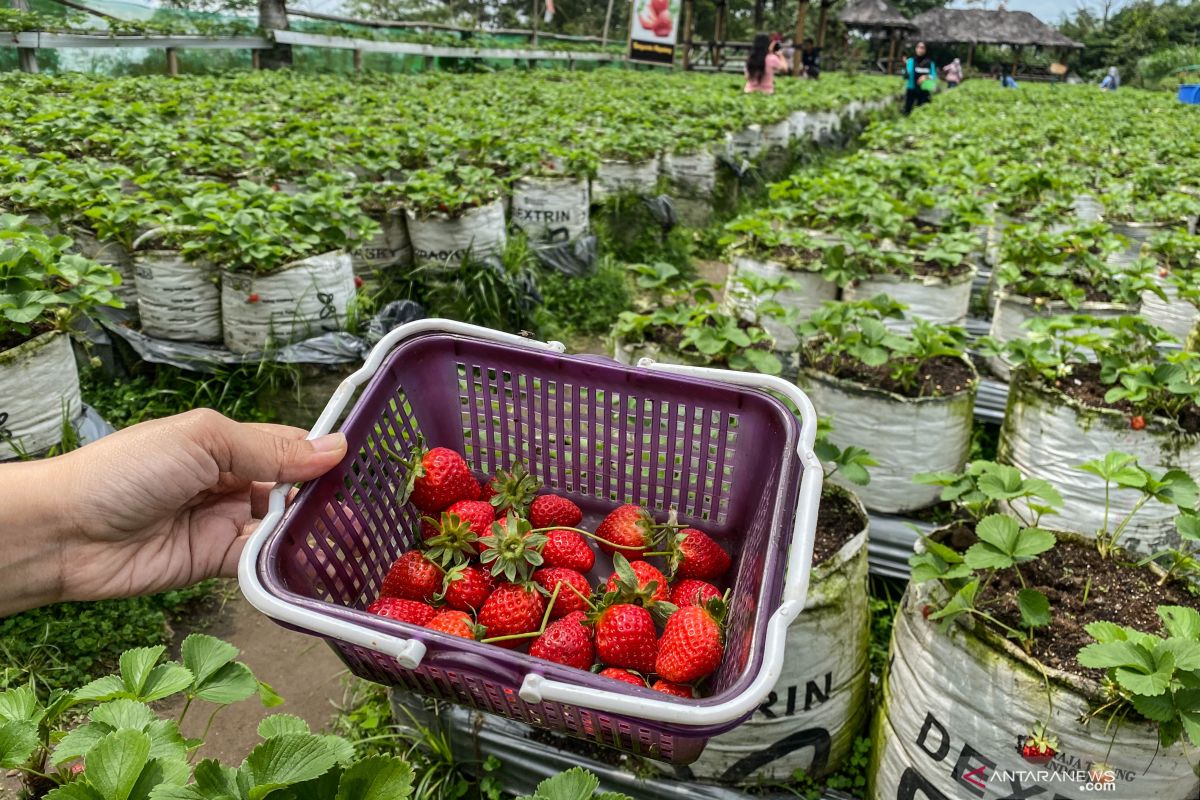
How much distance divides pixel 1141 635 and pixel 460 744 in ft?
5.00

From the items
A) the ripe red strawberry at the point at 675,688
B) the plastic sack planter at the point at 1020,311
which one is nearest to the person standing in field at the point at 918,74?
the plastic sack planter at the point at 1020,311

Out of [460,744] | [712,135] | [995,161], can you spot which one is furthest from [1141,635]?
[712,135]

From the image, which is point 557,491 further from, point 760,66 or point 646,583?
point 760,66

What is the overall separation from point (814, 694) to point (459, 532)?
0.99 meters

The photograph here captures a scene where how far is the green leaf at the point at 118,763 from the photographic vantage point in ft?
2.31

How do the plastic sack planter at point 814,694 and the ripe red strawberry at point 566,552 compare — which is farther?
the plastic sack planter at point 814,694

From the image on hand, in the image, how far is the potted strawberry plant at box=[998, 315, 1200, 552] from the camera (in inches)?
92.8

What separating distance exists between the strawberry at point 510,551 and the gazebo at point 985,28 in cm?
4274

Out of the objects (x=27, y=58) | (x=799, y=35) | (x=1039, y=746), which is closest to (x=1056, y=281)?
(x=1039, y=746)

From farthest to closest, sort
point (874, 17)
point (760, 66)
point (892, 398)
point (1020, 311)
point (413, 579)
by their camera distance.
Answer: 1. point (874, 17)
2. point (760, 66)
3. point (1020, 311)
4. point (892, 398)
5. point (413, 579)

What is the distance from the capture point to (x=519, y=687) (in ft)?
3.11

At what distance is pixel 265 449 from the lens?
136 cm

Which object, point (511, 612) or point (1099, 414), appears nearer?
point (511, 612)

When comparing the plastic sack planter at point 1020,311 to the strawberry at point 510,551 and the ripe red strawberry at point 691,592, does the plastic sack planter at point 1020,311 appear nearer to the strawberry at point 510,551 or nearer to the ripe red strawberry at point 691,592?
the ripe red strawberry at point 691,592
